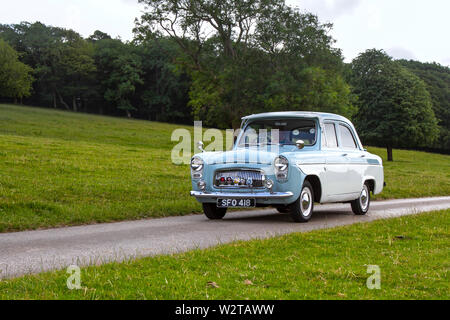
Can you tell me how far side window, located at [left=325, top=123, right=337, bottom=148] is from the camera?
13.0 metres

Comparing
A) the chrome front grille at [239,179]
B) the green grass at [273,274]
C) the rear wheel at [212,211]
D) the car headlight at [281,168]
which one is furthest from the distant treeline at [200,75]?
the green grass at [273,274]

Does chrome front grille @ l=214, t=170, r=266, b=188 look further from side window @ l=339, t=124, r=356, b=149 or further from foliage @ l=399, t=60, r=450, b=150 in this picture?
foliage @ l=399, t=60, r=450, b=150

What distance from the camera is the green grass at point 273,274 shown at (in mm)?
5035

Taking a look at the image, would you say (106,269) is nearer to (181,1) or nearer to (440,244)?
(440,244)

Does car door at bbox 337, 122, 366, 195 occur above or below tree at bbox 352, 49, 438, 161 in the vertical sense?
below

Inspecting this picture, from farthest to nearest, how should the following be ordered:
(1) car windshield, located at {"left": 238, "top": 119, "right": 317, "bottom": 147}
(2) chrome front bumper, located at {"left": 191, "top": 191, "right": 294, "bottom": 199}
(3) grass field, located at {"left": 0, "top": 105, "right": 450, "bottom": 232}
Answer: (1) car windshield, located at {"left": 238, "top": 119, "right": 317, "bottom": 147}
(3) grass field, located at {"left": 0, "top": 105, "right": 450, "bottom": 232}
(2) chrome front bumper, located at {"left": 191, "top": 191, "right": 294, "bottom": 199}

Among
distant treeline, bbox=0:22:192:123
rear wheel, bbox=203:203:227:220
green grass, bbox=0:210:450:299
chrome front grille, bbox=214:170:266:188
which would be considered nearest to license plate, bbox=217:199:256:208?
chrome front grille, bbox=214:170:266:188

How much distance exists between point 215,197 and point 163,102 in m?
85.1

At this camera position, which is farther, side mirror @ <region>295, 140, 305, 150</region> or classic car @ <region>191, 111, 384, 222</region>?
side mirror @ <region>295, 140, 305, 150</region>

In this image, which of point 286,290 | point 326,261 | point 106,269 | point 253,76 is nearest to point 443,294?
point 286,290

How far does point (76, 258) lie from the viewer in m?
7.29

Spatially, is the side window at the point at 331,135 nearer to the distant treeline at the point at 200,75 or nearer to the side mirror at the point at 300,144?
the side mirror at the point at 300,144

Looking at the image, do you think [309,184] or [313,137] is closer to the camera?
[309,184]

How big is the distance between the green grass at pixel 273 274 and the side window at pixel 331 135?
4698 mm
